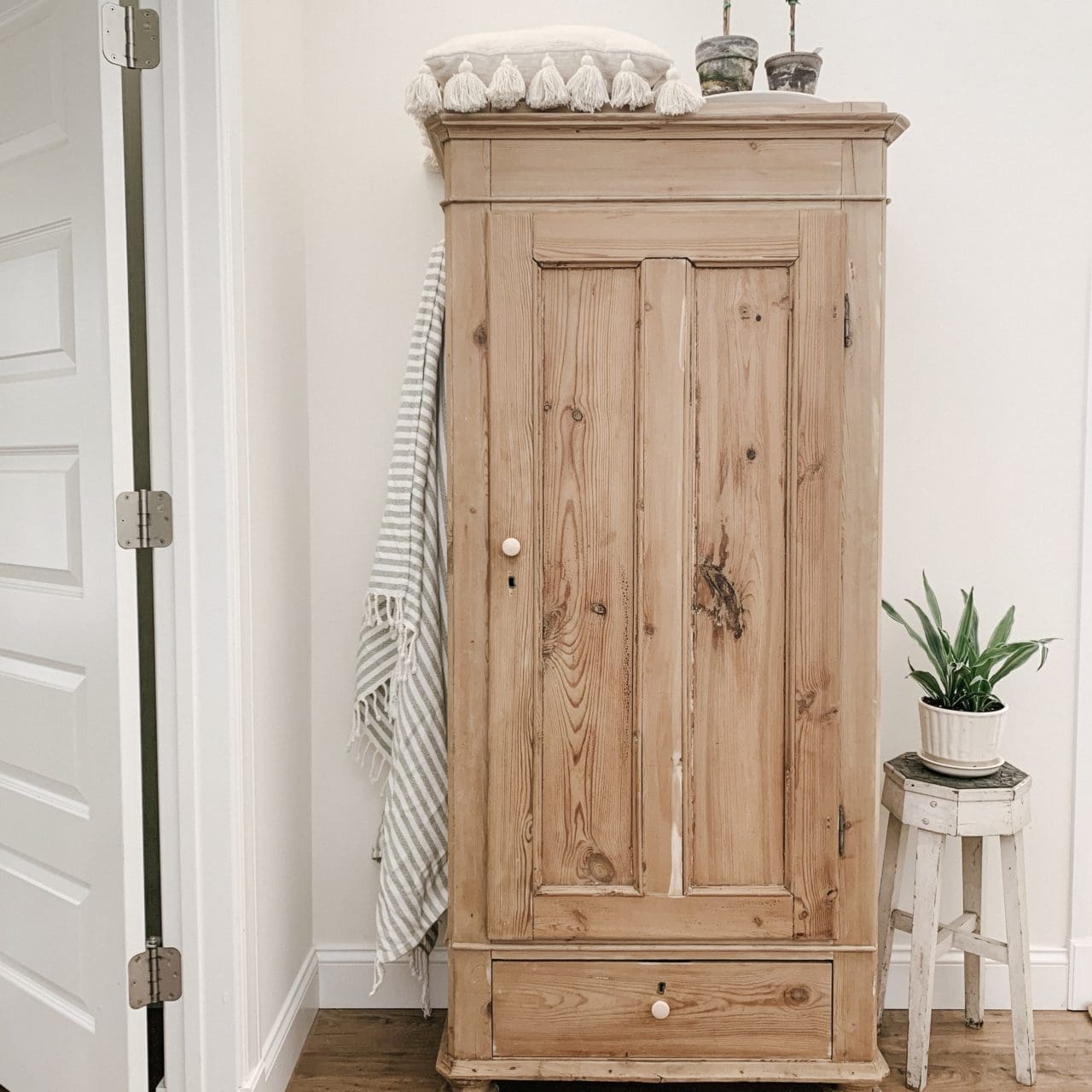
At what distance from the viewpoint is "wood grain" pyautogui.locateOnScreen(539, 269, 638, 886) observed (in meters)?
1.71

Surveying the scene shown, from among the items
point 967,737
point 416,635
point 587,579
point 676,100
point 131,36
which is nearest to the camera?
point 131,36

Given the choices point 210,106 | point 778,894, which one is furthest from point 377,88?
point 778,894

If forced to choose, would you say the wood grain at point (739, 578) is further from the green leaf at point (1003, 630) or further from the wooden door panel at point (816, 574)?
the green leaf at point (1003, 630)

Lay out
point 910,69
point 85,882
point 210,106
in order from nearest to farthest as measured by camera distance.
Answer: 1. point 210,106
2. point 85,882
3. point 910,69

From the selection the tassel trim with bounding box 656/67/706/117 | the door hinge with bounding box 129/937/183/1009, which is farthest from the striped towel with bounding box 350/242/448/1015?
the tassel trim with bounding box 656/67/706/117

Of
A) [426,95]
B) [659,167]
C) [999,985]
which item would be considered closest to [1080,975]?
[999,985]

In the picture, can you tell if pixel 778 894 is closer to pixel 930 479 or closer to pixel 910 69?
pixel 930 479

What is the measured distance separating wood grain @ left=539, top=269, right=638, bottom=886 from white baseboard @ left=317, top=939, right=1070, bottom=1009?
0.67 meters

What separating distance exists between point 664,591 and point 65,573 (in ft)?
3.42

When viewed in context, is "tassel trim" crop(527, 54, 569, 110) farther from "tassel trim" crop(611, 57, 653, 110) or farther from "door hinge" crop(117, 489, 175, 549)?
"door hinge" crop(117, 489, 175, 549)

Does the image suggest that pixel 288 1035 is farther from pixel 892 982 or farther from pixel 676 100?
pixel 676 100

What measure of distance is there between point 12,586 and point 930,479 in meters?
1.89

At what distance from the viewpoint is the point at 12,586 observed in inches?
70.1

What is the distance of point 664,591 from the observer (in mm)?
1729
